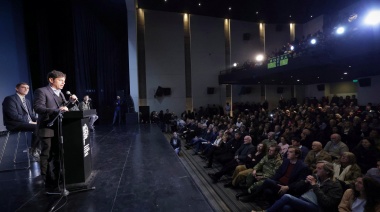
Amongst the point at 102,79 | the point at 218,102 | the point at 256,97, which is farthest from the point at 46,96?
the point at 256,97

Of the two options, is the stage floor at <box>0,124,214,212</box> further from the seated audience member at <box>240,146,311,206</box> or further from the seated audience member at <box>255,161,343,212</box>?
the seated audience member at <box>240,146,311,206</box>

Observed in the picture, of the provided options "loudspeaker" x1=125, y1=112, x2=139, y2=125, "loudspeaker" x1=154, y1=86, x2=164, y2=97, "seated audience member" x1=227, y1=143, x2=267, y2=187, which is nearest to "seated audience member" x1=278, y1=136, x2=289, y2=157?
"seated audience member" x1=227, y1=143, x2=267, y2=187

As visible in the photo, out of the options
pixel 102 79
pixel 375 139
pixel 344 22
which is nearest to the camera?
pixel 375 139

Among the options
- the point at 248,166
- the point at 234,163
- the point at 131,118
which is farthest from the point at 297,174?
the point at 131,118

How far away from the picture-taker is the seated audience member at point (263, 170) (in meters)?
3.64

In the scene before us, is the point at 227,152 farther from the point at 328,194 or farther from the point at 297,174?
the point at 328,194

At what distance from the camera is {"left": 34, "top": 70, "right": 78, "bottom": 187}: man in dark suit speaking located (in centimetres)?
209

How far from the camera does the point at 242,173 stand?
13.6 feet

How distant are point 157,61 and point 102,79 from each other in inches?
193

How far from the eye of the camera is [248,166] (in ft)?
14.5

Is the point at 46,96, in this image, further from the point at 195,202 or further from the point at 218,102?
the point at 218,102

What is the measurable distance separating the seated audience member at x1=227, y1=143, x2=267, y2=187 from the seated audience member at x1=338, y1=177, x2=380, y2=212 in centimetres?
177

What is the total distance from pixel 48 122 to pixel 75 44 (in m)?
6.46

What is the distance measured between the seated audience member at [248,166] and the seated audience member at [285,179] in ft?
2.02
